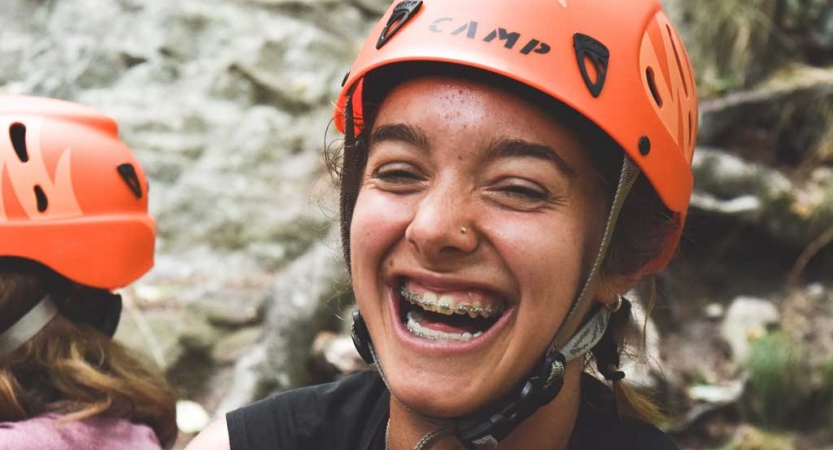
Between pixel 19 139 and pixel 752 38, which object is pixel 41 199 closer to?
pixel 19 139

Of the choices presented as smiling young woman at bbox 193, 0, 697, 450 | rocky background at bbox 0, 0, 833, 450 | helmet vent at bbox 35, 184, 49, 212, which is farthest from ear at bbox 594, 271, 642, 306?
helmet vent at bbox 35, 184, 49, 212

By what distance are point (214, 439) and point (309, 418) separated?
0.29m

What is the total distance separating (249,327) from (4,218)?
124 inches

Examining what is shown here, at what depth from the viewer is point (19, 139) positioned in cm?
280

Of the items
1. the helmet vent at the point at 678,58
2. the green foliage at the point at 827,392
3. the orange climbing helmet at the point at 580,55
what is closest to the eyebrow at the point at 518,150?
the orange climbing helmet at the point at 580,55

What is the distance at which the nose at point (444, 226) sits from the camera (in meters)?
1.77

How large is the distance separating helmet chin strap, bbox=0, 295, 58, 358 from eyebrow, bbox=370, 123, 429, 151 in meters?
1.47

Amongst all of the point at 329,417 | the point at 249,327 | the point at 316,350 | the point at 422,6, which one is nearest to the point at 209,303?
the point at 249,327

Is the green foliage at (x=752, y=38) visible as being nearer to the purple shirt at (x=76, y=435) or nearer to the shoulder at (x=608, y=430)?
the shoulder at (x=608, y=430)

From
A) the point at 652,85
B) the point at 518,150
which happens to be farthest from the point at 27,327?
the point at 652,85

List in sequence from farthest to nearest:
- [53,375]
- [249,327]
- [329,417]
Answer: [249,327]
[53,375]
[329,417]

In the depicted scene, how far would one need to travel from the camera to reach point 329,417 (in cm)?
236

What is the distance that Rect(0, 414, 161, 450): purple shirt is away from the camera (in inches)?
96.0

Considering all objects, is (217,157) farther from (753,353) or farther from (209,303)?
(753,353)
